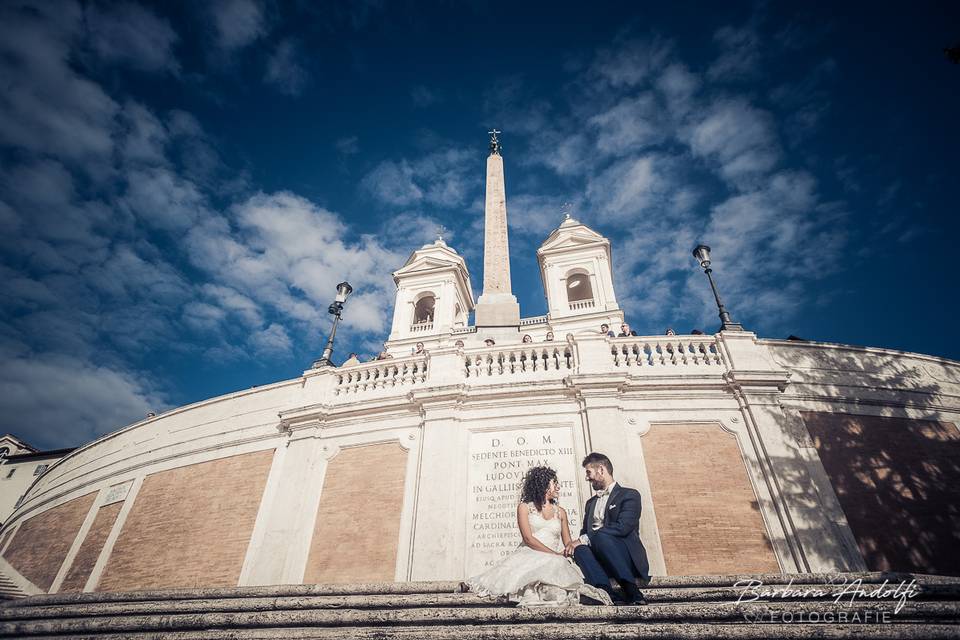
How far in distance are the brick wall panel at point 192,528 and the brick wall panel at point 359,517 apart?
202cm

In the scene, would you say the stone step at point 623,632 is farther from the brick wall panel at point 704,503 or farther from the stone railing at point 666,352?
the stone railing at point 666,352

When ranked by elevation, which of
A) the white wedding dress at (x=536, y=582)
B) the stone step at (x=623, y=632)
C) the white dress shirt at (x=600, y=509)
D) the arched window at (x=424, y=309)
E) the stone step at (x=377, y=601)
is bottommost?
the stone step at (x=623, y=632)

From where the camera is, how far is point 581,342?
433 inches

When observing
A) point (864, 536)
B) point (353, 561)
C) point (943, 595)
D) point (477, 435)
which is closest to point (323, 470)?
point (353, 561)

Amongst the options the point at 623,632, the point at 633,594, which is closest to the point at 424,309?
the point at 633,594

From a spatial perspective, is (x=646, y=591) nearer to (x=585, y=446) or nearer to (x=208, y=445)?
(x=585, y=446)

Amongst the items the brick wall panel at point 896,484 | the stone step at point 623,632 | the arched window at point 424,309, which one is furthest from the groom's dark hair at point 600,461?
the arched window at point 424,309

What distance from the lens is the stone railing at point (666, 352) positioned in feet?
35.5

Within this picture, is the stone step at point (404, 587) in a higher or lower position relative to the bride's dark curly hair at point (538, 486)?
lower

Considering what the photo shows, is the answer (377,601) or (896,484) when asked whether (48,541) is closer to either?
(377,601)

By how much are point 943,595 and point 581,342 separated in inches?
283

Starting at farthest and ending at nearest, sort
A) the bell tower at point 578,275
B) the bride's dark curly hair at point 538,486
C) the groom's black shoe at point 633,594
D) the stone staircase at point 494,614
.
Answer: the bell tower at point 578,275 → the bride's dark curly hair at point 538,486 → the groom's black shoe at point 633,594 → the stone staircase at point 494,614

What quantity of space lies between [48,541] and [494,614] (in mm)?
18341

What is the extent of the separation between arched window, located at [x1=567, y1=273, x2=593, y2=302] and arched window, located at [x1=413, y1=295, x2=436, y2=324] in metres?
10.5
